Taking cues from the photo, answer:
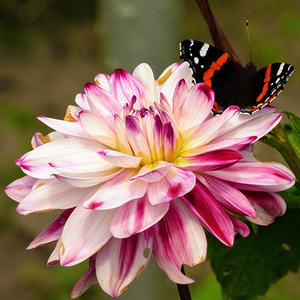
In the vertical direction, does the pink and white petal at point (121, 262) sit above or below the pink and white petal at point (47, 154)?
below

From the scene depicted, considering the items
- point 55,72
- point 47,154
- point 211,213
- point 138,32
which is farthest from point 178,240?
point 55,72

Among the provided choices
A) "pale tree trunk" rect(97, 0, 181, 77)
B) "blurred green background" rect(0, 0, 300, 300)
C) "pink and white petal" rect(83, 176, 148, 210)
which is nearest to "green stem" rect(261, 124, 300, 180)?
"pink and white petal" rect(83, 176, 148, 210)

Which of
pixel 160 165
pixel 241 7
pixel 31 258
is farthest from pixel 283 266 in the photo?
pixel 241 7

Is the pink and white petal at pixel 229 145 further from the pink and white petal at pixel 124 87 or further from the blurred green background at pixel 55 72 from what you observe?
the blurred green background at pixel 55 72

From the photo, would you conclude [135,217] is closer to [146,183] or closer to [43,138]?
[146,183]

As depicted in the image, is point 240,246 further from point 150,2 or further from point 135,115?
point 150,2

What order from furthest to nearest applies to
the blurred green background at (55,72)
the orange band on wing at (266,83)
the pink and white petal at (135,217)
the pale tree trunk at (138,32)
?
the blurred green background at (55,72) < the pale tree trunk at (138,32) < the orange band on wing at (266,83) < the pink and white petal at (135,217)

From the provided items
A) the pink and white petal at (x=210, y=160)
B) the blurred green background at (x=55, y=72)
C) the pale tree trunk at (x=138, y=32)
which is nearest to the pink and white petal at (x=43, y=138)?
the pink and white petal at (x=210, y=160)
